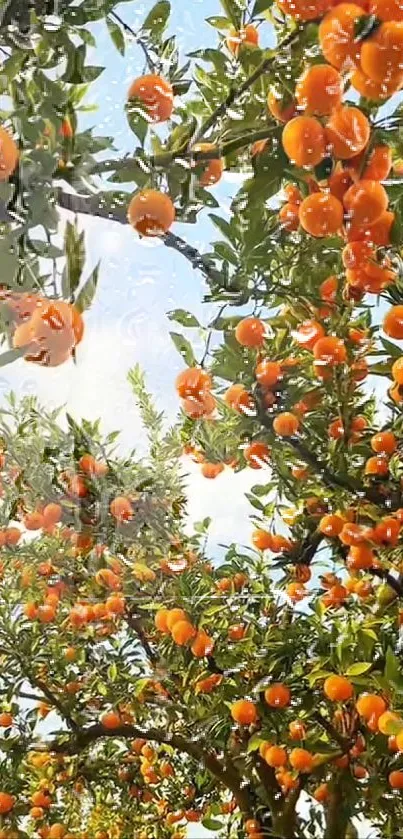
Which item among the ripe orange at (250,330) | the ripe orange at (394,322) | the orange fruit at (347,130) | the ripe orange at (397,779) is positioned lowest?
the ripe orange at (397,779)

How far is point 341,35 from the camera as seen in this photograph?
0.39 m

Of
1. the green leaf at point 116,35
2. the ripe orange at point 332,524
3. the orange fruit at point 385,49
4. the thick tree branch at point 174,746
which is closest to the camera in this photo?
the orange fruit at point 385,49

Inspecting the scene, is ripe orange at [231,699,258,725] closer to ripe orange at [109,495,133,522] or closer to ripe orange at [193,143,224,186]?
ripe orange at [109,495,133,522]

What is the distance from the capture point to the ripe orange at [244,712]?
0.73 m

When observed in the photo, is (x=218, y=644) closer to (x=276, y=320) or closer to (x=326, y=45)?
(x=276, y=320)

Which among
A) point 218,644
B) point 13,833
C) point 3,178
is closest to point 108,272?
point 3,178

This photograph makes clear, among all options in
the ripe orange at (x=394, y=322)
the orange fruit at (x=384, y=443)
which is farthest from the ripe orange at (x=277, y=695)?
the ripe orange at (x=394, y=322)

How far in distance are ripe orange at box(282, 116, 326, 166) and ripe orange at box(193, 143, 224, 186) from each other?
0.15ft

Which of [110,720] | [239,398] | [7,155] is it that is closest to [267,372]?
[239,398]

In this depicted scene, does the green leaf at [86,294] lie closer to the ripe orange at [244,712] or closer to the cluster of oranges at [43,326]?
the cluster of oranges at [43,326]

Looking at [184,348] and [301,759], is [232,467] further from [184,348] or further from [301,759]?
[301,759]

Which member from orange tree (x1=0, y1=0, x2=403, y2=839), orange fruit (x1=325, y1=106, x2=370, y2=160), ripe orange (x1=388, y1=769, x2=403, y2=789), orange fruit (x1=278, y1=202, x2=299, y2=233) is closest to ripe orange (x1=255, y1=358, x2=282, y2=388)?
orange tree (x1=0, y1=0, x2=403, y2=839)

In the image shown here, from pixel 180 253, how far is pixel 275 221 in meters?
0.06

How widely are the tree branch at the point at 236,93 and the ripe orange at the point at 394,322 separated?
0.15 m
